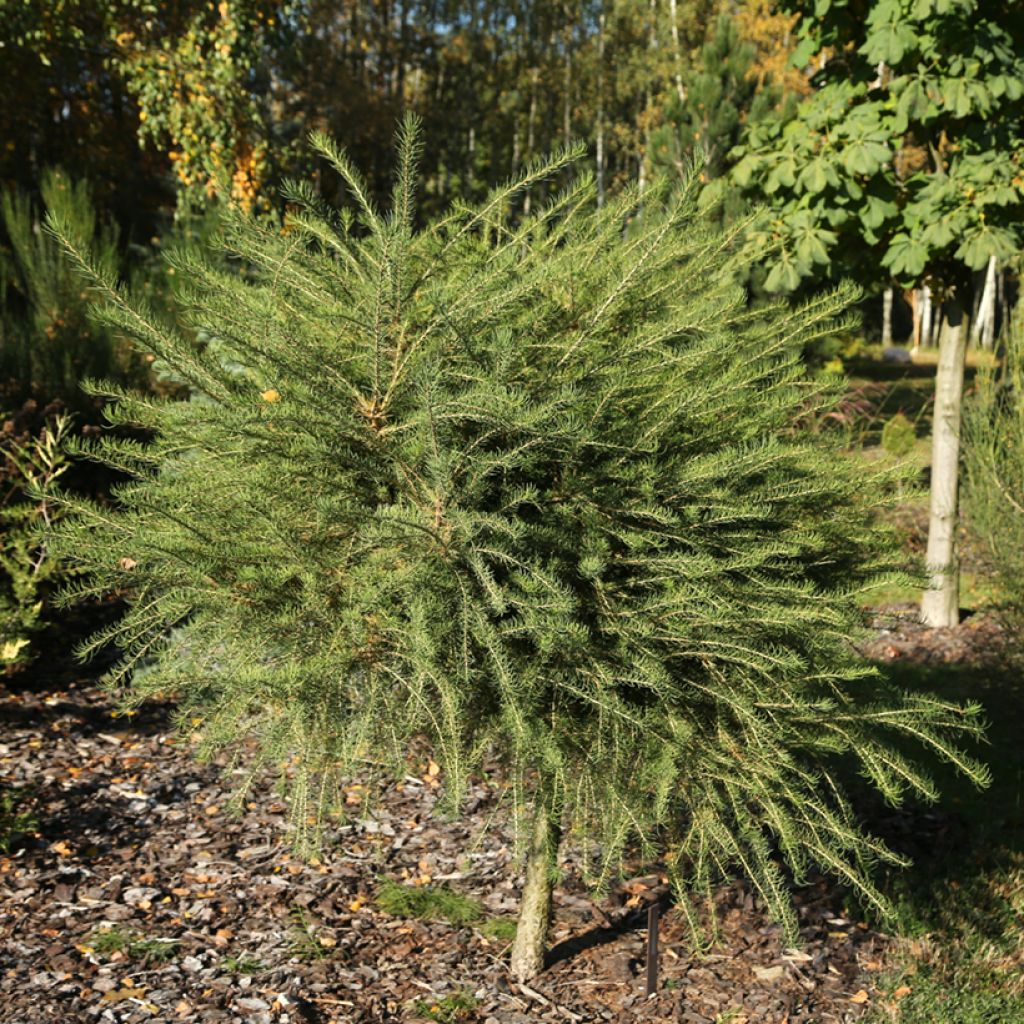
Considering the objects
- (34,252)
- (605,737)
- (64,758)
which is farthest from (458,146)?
(605,737)

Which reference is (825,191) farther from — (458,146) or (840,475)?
(458,146)

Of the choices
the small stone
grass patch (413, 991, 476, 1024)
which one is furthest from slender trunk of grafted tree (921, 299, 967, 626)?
the small stone

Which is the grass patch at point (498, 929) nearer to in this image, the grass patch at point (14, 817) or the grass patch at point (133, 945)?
the grass patch at point (133, 945)

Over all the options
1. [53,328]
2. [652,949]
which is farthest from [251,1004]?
[53,328]

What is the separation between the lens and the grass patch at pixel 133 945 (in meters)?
3.63

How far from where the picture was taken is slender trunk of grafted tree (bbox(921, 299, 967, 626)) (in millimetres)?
7207

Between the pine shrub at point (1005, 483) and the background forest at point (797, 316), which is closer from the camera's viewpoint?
the background forest at point (797, 316)

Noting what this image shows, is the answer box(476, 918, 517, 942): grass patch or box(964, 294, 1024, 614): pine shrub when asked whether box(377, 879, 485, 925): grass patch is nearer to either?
box(476, 918, 517, 942): grass patch

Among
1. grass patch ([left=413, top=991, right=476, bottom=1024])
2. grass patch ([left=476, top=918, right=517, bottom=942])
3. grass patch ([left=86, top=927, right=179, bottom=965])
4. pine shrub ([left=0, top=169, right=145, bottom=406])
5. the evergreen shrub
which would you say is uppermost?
pine shrub ([left=0, top=169, right=145, bottom=406])

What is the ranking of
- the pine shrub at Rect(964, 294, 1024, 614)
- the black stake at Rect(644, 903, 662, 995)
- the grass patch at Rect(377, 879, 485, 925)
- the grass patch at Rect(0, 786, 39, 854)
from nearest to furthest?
the black stake at Rect(644, 903, 662, 995) < the grass patch at Rect(377, 879, 485, 925) < the grass patch at Rect(0, 786, 39, 854) < the pine shrub at Rect(964, 294, 1024, 614)

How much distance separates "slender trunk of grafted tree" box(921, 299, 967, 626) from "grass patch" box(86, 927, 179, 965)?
17.0 feet

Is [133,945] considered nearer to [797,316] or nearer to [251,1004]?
→ [251,1004]

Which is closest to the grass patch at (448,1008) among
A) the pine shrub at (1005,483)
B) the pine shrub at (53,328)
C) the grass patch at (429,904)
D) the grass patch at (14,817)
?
the grass patch at (429,904)

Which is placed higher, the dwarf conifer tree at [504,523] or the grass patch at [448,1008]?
the dwarf conifer tree at [504,523]
